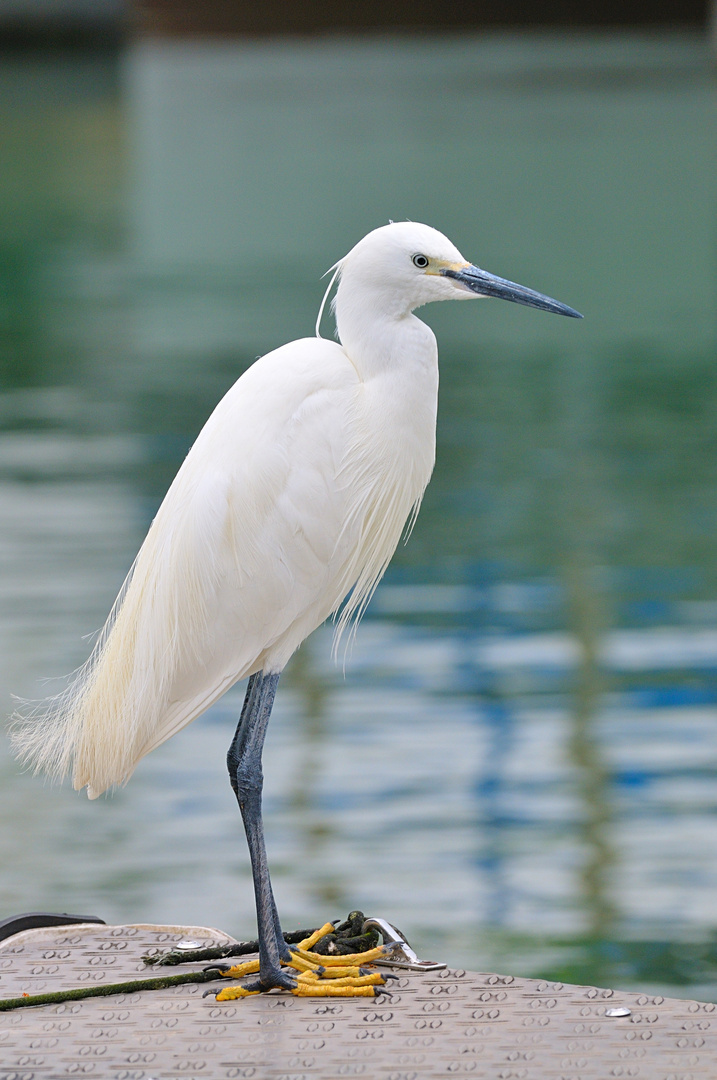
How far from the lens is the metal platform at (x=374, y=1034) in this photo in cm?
193

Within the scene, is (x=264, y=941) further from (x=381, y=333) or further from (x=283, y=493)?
(x=381, y=333)

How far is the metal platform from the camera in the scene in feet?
6.32

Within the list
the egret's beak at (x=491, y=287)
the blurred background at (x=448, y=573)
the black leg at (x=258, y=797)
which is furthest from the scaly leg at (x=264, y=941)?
the blurred background at (x=448, y=573)

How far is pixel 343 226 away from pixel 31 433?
19.2 ft

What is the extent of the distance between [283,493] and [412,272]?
13.1 inches

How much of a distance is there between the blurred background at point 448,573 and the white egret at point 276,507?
37.9 inches

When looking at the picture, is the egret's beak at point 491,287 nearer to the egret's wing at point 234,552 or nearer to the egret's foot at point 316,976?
the egret's wing at point 234,552

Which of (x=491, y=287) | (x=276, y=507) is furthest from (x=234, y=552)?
(x=491, y=287)

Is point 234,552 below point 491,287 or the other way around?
below

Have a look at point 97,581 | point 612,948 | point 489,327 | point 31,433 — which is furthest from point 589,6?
point 612,948

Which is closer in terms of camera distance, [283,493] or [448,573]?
[283,493]

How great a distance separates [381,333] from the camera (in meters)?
2.19

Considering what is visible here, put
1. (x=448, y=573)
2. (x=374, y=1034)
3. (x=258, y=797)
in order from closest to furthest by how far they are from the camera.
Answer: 1. (x=374, y=1034)
2. (x=258, y=797)
3. (x=448, y=573)

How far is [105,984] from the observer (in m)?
2.24
